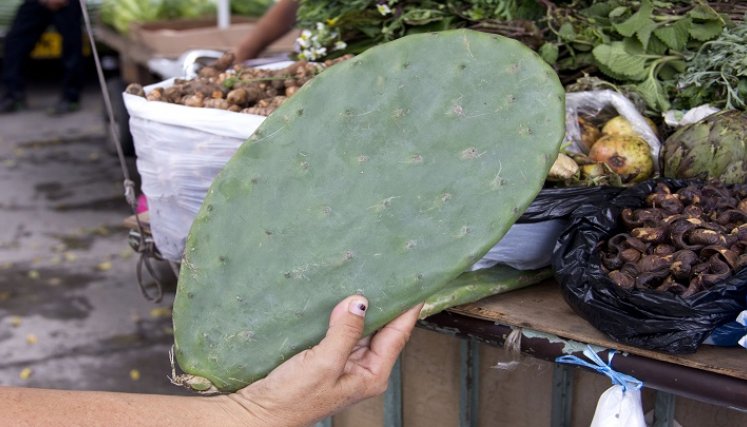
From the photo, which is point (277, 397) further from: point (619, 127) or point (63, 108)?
point (63, 108)

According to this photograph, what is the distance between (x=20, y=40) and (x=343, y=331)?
725cm

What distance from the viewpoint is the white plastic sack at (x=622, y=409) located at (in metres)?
1.39

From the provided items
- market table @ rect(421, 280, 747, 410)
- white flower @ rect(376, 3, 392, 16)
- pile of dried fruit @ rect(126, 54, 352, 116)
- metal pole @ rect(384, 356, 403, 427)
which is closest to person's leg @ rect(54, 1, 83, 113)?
white flower @ rect(376, 3, 392, 16)

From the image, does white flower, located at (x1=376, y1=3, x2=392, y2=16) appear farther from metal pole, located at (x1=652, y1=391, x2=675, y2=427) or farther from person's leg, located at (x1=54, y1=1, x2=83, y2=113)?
person's leg, located at (x1=54, y1=1, x2=83, y2=113)

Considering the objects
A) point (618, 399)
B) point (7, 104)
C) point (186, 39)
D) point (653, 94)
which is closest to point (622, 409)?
point (618, 399)

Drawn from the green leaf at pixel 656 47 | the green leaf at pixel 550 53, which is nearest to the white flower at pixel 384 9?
A: the green leaf at pixel 550 53

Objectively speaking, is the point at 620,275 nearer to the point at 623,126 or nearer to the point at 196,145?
the point at 623,126

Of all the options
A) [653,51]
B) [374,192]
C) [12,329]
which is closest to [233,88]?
[374,192]

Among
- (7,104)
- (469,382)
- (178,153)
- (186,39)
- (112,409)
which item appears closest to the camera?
(112,409)

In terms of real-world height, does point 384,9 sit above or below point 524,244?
above

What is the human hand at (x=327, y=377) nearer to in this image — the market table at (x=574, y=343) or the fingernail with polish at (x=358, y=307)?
the fingernail with polish at (x=358, y=307)

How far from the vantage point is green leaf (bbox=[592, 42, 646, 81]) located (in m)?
2.22

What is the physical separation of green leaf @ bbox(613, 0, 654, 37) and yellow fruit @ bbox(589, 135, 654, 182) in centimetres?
44

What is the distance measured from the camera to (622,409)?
1396 millimetres
